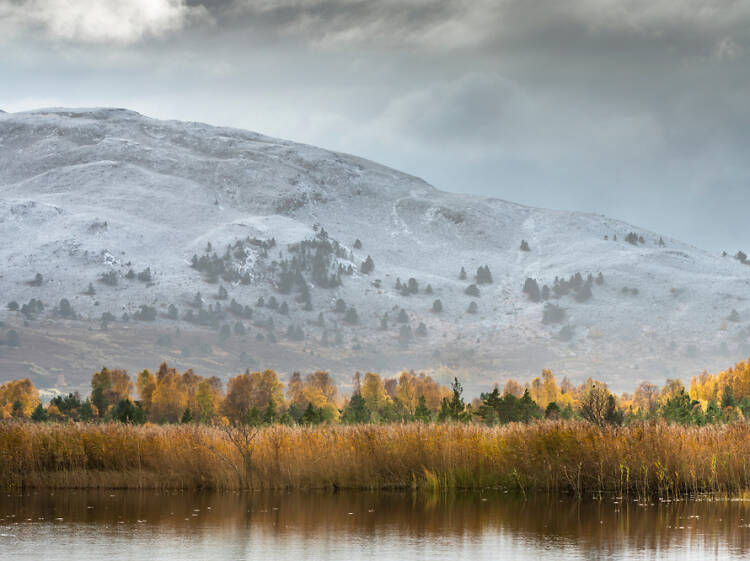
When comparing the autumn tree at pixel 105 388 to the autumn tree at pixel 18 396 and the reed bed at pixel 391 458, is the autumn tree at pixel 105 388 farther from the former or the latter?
the reed bed at pixel 391 458

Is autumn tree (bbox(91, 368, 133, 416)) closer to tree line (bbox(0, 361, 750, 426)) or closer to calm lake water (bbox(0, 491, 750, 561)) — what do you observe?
tree line (bbox(0, 361, 750, 426))

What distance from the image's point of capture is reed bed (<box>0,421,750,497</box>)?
27.1m

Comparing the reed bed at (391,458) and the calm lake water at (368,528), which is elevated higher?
the reed bed at (391,458)

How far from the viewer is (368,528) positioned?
68.1 feet

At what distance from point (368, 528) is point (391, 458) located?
960 cm

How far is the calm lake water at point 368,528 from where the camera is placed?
17.6 meters

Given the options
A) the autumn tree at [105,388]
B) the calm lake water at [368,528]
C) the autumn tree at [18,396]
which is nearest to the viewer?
the calm lake water at [368,528]

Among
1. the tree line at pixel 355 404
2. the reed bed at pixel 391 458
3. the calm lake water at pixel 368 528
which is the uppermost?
the tree line at pixel 355 404

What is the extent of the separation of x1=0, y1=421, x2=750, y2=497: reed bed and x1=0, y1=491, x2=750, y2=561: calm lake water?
1541 millimetres

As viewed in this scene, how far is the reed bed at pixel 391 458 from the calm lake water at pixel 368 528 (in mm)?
1541

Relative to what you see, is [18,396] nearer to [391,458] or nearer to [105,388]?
[105,388]

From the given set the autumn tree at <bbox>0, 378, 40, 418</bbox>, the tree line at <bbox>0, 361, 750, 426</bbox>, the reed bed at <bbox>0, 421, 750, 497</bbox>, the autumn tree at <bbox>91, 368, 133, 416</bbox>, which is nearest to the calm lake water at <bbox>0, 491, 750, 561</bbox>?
the reed bed at <bbox>0, 421, 750, 497</bbox>

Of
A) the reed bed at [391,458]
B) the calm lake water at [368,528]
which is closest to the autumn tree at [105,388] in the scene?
the reed bed at [391,458]

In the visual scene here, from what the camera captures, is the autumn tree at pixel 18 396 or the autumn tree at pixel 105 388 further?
the autumn tree at pixel 18 396
